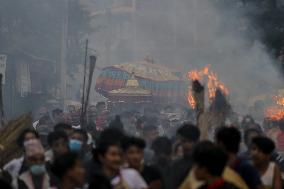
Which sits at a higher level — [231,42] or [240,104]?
[231,42]

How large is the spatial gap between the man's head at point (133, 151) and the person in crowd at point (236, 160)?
78 centimetres

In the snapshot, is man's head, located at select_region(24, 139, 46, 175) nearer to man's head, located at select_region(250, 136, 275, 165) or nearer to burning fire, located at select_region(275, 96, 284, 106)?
man's head, located at select_region(250, 136, 275, 165)

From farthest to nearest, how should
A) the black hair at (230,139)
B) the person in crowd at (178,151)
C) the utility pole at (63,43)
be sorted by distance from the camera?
the utility pole at (63,43)
the person in crowd at (178,151)
the black hair at (230,139)

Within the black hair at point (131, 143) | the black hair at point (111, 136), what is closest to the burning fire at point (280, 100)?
the black hair at point (111, 136)

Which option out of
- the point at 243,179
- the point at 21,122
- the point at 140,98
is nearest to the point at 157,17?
the point at 140,98

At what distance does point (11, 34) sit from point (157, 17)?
2541 centimetres

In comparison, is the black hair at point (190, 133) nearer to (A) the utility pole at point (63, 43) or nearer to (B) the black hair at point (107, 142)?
(B) the black hair at point (107, 142)

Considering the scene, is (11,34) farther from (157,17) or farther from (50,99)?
(157,17)

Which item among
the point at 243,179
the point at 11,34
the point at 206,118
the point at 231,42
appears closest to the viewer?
→ the point at 243,179

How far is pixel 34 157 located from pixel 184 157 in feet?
4.67

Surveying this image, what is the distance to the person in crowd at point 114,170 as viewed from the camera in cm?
545

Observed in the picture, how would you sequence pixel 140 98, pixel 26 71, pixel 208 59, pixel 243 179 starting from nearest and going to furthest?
pixel 243 179 → pixel 140 98 → pixel 26 71 → pixel 208 59

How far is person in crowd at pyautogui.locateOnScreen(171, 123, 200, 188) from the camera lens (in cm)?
633

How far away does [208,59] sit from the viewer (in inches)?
1876
